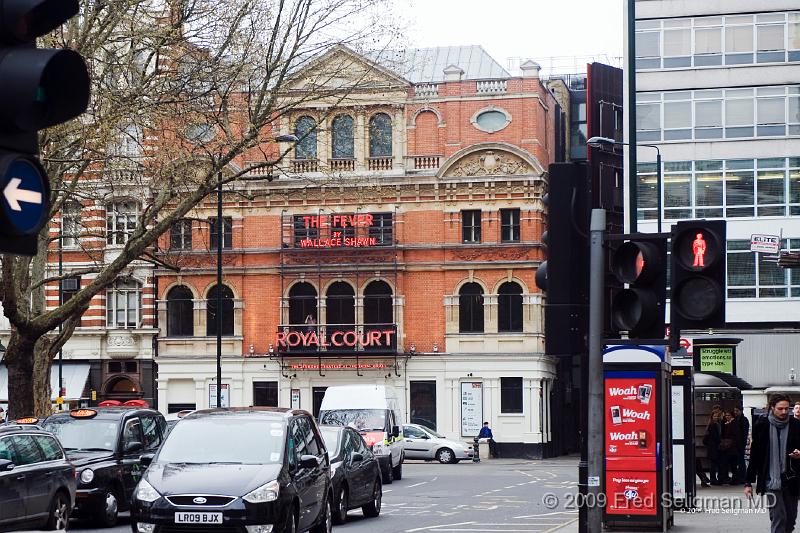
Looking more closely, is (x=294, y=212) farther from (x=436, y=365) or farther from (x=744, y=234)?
(x=744, y=234)

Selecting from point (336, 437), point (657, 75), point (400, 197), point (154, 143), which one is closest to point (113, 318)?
point (400, 197)

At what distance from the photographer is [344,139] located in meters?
58.7

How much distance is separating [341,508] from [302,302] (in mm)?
38712

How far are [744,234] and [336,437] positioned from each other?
30385mm

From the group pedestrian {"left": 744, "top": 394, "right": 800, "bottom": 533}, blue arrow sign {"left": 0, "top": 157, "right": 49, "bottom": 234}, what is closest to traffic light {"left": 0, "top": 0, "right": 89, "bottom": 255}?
blue arrow sign {"left": 0, "top": 157, "right": 49, "bottom": 234}

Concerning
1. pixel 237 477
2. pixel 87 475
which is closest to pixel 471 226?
pixel 87 475

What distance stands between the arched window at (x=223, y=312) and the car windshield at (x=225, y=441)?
43.4 m

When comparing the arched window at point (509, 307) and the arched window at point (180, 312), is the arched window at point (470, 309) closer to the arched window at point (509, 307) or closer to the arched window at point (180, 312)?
the arched window at point (509, 307)

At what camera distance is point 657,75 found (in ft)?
164

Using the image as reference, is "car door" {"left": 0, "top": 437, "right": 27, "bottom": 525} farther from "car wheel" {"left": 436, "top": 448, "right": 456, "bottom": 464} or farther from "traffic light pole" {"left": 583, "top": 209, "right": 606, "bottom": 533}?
"car wheel" {"left": 436, "top": 448, "right": 456, "bottom": 464}

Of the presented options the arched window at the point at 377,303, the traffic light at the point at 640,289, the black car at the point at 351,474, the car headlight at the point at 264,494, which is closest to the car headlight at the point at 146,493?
the car headlight at the point at 264,494

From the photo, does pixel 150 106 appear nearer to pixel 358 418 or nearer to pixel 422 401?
pixel 358 418

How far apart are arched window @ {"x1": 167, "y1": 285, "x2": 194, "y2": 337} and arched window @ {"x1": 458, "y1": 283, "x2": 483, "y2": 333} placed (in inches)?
488

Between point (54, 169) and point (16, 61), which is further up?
point (54, 169)
